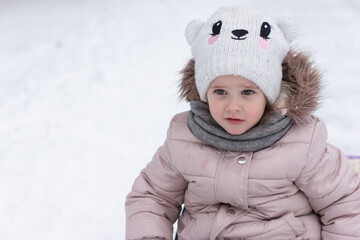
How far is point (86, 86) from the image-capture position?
Result: 9.27ft

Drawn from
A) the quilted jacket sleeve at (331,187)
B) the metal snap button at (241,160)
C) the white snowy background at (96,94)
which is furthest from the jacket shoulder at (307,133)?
the white snowy background at (96,94)

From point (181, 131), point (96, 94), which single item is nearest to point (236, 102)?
point (181, 131)

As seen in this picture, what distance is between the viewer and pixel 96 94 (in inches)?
109

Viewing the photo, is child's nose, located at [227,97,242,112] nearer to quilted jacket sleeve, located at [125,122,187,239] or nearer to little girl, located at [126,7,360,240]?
little girl, located at [126,7,360,240]

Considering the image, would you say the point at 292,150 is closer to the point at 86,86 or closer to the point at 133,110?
the point at 133,110

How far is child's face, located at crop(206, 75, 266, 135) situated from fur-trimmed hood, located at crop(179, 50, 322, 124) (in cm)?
6

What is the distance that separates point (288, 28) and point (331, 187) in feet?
1.31

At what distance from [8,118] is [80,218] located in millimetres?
768

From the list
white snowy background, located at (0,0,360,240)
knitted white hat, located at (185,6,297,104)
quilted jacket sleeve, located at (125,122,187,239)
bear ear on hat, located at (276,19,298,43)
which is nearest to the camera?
knitted white hat, located at (185,6,297,104)

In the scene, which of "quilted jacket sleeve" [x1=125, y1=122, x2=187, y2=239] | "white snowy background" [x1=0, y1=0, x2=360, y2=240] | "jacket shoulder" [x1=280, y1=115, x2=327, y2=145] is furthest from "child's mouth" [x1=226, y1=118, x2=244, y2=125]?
"white snowy background" [x1=0, y1=0, x2=360, y2=240]

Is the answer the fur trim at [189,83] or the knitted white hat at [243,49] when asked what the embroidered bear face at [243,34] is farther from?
the fur trim at [189,83]

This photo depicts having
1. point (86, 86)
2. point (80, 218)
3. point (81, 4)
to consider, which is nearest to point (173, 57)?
point (86, 86)

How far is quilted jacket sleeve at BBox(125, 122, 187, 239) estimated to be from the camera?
1560mm

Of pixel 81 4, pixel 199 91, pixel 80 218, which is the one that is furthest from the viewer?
pixel 81 4
